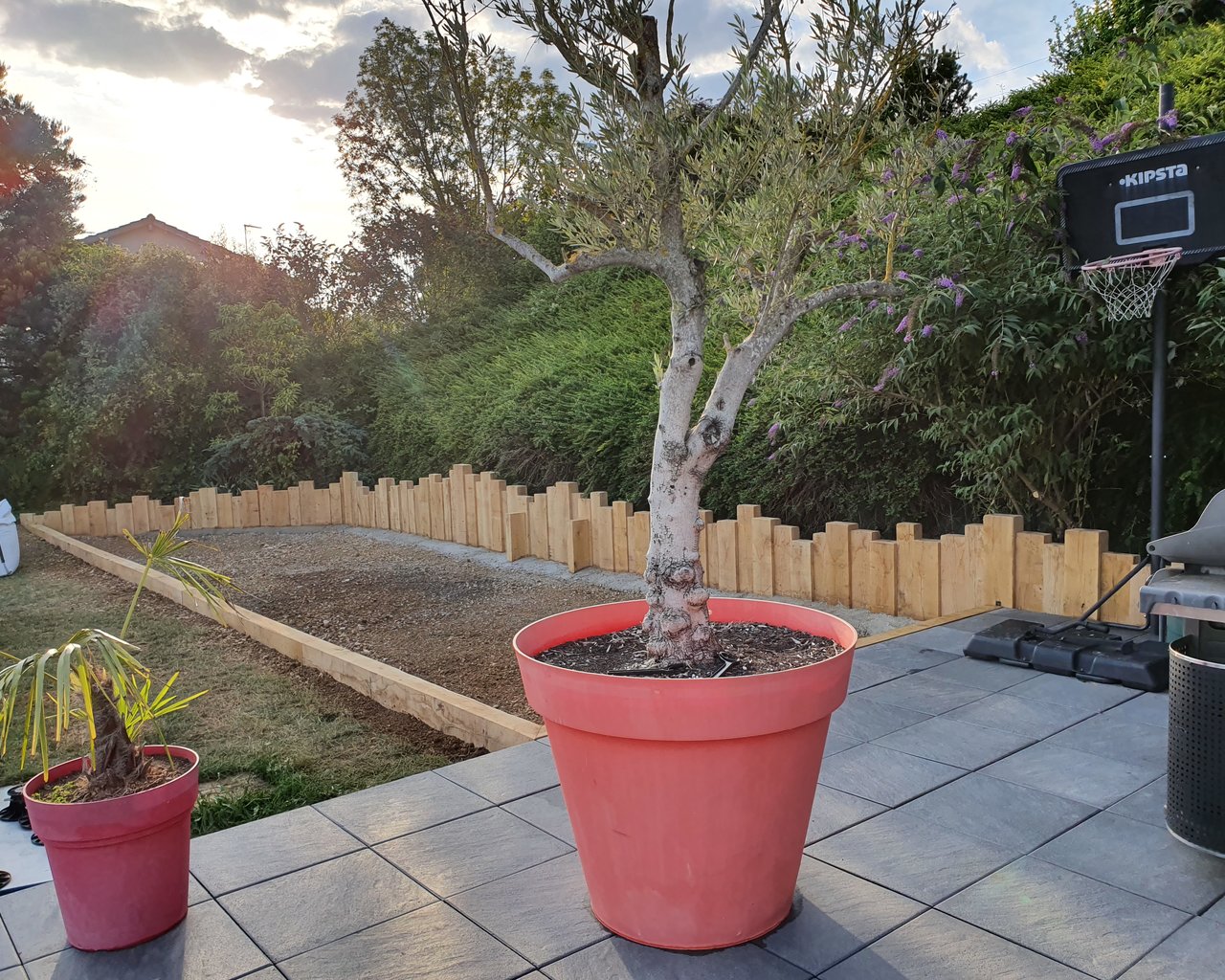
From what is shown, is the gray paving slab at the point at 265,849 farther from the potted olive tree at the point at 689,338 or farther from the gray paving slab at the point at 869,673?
the gray paving slab at the point at 869,673

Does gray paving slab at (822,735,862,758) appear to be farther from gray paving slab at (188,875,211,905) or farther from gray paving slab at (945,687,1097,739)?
gray paving slab at (188,875,211,905)

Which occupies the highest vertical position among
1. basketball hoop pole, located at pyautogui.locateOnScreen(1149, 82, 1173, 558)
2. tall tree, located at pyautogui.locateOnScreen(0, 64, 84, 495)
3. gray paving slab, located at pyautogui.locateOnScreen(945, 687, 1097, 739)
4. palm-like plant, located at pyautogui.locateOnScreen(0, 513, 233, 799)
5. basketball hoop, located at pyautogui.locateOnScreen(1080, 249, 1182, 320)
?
tall tree, located at pyautogui.locateOnScreen(0, 64, 84, 495)

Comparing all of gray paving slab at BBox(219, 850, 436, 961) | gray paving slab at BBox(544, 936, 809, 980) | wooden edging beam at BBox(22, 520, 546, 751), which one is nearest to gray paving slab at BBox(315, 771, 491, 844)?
gray paving slab at BBox(219, 850, 436, 961)

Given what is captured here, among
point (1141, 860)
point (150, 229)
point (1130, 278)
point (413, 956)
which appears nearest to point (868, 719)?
point (1141, 860)

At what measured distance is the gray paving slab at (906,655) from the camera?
358 cm

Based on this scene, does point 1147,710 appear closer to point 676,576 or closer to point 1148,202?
point 1148,202

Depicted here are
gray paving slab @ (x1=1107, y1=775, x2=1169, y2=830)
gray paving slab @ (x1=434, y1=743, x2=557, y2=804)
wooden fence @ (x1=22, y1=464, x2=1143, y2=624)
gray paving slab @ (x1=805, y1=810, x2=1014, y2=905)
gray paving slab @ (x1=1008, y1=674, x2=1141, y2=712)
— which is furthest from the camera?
wooden fence @ (x1=22, y1=464, x2=1143, y2=624)

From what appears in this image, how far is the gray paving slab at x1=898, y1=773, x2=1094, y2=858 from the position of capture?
2170mm

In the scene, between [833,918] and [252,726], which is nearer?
[833,918]

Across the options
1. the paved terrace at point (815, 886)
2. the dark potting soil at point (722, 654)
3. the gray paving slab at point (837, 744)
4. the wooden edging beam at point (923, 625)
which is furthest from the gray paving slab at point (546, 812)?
the wooden edging beam at point (923, 625)

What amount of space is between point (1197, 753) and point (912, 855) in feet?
2.23

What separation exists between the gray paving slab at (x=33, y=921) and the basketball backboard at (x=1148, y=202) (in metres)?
3.87

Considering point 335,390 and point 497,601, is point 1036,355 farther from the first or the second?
point 335,390

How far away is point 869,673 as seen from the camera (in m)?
3.49
